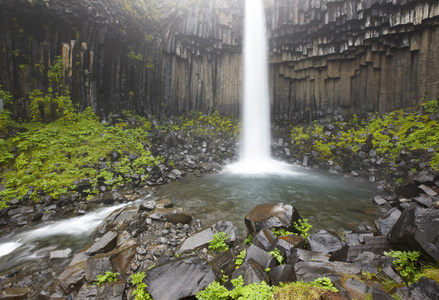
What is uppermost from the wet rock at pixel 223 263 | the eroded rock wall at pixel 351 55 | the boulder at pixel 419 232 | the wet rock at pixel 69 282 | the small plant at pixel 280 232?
the eroded rock wall at pixel 351 55

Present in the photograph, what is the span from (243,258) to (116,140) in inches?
543

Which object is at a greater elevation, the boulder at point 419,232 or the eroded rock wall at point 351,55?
the eroded rock wall at point 351,55

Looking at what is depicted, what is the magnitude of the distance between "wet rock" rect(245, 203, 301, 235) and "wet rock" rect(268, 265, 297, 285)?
1825 millimetres

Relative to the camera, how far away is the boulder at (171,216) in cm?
677

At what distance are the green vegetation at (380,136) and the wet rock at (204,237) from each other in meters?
10.1

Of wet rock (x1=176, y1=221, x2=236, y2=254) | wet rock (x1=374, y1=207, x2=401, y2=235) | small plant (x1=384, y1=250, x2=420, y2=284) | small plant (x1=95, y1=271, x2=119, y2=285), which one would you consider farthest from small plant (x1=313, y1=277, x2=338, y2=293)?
small plant (x1=95, y1=271, x2=119, y2=285)

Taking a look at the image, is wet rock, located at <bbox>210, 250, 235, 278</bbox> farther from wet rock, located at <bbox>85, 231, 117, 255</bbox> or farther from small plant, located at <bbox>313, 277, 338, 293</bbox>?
wet rock, located at <bbox>85, 231, 117, 255</bbox>

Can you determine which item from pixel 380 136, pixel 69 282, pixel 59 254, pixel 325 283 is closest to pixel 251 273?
pixel 325 283

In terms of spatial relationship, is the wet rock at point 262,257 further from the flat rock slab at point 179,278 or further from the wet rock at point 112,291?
the wet rock at point 112,291

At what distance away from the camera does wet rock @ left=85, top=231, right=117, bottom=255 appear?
560 centimetres

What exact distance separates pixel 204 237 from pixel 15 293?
431cm

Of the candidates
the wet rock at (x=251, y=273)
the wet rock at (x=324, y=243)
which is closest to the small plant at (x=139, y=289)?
the wet rock at (x=251, y=273)

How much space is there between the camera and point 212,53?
894 inches

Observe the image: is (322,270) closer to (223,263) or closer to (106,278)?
(223,263)
